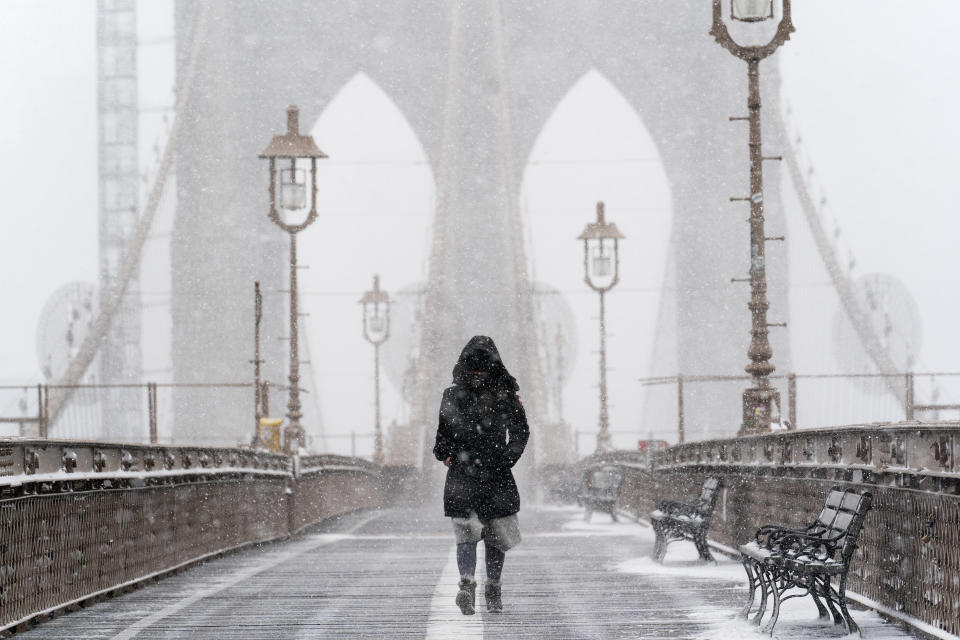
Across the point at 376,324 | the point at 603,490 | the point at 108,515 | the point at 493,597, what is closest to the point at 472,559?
the point at 493,597

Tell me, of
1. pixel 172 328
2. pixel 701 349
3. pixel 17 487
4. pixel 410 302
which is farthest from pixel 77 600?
pixel 410 302

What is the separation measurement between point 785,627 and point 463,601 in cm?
171

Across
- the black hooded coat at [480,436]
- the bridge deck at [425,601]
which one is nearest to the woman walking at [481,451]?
the black hooded coat at [480,436]

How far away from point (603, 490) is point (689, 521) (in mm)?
11387

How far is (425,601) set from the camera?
9.91m

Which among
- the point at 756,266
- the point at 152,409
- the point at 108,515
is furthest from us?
the point at 152,409

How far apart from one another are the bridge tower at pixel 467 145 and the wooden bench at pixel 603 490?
1050 inches

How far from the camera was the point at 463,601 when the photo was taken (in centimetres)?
895

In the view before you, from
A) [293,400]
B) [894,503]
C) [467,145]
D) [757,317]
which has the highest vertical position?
[467,145]

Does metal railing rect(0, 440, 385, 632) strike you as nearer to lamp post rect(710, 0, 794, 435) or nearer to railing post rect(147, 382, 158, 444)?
lamp post rect(710, 0, 794, 435)

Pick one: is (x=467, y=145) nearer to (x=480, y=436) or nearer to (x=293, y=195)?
(x=293, y=195)

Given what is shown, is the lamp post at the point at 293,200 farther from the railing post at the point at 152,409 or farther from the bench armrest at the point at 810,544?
the bench armrest at the point at 810,544

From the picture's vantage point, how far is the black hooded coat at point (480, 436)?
914 centimetres

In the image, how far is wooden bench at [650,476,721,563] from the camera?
13.1m
